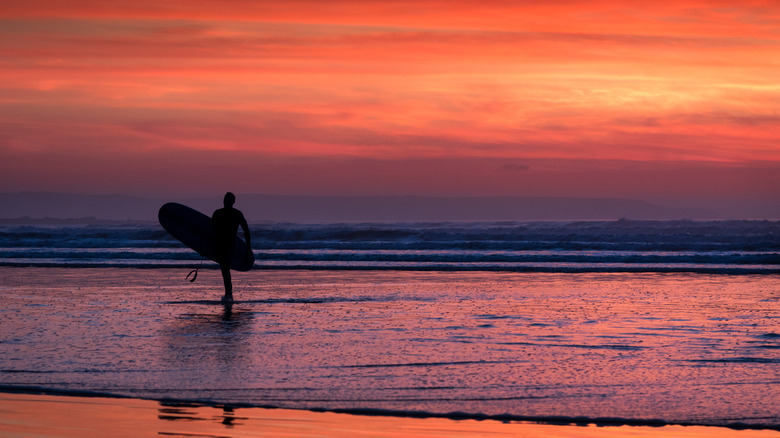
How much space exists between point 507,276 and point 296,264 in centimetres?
728

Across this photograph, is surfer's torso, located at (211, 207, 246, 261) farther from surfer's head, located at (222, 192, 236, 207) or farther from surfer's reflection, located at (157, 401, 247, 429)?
surfer's reflection, located at (157, 401, 247, 429)

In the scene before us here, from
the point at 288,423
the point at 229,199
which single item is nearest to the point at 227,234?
the point at 229,199

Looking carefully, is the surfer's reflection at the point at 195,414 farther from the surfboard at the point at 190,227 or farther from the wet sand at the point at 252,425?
the surfboard at the point at 190,227

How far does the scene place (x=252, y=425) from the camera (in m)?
5.98

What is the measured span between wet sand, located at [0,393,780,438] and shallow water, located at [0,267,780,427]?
247 millimetres

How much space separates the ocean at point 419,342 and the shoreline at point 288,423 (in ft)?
0.24

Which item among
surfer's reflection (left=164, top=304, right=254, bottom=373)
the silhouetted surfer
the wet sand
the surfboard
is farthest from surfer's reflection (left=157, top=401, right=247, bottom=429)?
the surfboard

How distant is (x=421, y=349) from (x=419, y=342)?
484mm

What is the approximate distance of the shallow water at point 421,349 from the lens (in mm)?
6781

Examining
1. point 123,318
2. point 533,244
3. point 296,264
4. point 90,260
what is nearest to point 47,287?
point 123,318

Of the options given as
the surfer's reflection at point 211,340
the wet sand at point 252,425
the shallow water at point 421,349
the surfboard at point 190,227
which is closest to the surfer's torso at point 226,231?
the shallow water at point 421,349

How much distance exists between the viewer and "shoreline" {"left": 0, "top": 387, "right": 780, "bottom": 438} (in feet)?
19.0

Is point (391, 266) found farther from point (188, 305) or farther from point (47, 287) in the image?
point (188, 305)

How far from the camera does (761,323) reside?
1128cm
